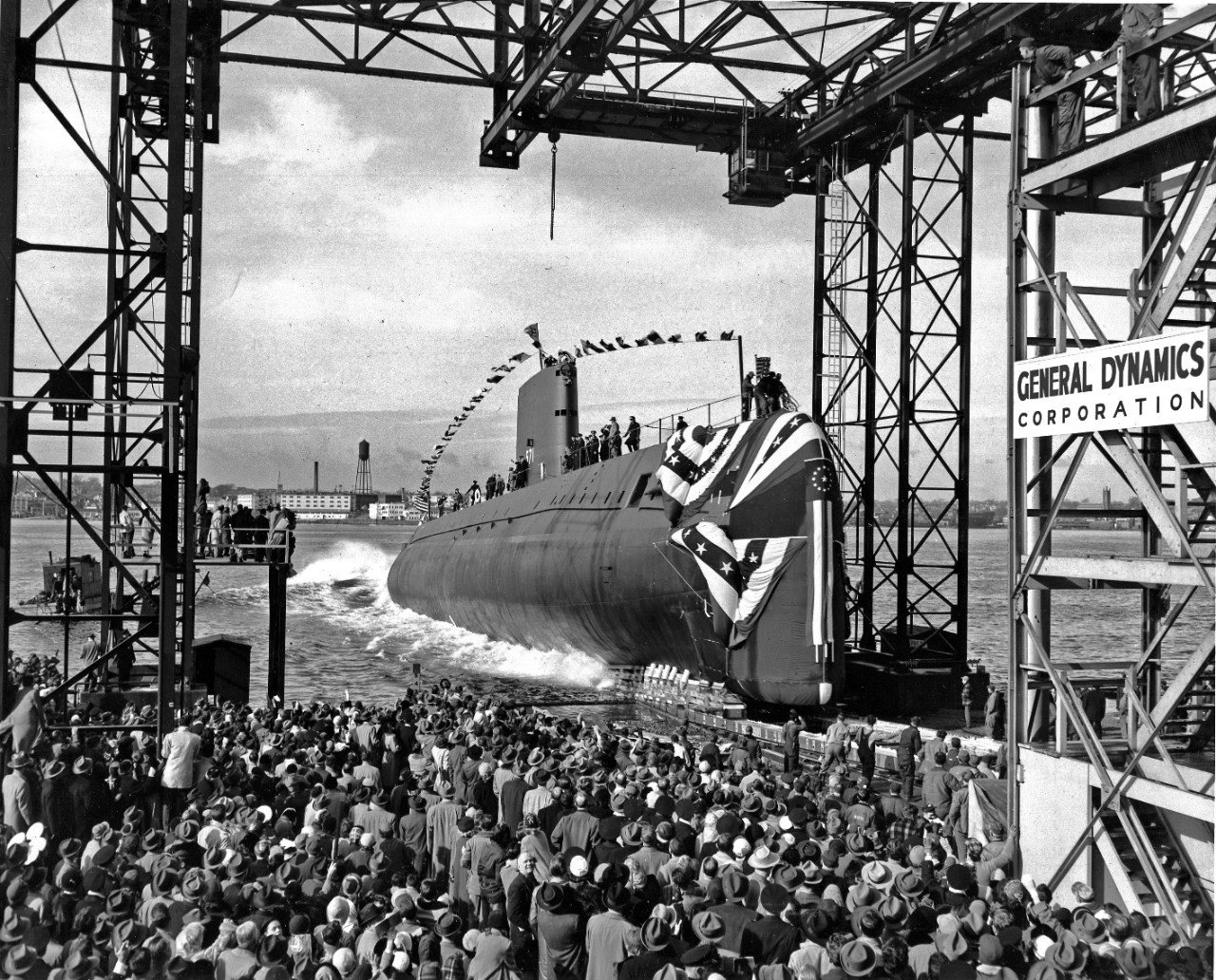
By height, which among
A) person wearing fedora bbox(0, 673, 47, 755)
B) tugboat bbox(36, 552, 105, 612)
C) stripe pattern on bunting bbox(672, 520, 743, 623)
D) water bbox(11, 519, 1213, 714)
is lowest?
water bbox(11, 519, 1213, 714)

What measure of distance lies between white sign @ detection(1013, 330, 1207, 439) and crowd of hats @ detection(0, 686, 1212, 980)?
3.55 metres

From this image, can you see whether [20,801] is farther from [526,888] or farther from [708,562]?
[708,562]

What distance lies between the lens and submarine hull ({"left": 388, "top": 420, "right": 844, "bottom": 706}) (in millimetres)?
20891

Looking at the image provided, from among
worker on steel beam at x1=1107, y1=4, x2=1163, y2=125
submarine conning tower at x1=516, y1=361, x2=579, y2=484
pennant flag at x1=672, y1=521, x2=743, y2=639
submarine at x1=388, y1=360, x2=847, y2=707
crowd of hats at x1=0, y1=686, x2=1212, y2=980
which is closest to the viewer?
crowd of hats at x1=0, y1=686, x2=1212, y2=980

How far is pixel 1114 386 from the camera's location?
30.5 feet

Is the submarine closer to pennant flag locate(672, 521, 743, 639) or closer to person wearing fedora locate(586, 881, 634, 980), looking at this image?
pennant flag locate(672, 521, 743, 639)

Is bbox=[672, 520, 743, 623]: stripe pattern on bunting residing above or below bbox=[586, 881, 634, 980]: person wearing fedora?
above

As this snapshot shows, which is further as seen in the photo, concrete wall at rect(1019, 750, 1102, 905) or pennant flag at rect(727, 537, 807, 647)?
pennant flag at rect(727, 537, 807, 647)

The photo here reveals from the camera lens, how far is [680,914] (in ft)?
23.1

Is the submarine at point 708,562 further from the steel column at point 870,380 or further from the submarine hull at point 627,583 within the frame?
the steel column at point 870,380

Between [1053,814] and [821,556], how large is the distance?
1088cm

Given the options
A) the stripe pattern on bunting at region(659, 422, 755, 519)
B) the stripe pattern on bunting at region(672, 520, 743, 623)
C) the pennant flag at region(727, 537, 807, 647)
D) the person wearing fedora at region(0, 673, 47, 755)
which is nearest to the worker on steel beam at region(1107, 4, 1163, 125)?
the person wearing fedora at region(0, 673, 47, 755)

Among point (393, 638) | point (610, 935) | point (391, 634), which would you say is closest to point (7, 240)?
point (610, 935)

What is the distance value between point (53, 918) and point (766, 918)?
421cm
